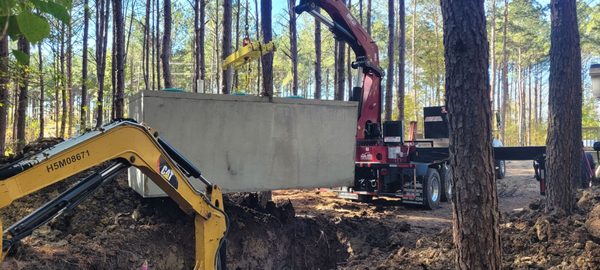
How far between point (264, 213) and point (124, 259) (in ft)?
8.65

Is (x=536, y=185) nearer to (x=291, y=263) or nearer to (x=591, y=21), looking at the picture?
(x=591, y=21)

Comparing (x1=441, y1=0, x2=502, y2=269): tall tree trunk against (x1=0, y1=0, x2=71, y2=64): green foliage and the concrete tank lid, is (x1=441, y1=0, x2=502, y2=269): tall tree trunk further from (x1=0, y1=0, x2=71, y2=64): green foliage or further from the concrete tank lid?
the concrete tank lid

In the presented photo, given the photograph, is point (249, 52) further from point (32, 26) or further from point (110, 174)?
point (32, 26)

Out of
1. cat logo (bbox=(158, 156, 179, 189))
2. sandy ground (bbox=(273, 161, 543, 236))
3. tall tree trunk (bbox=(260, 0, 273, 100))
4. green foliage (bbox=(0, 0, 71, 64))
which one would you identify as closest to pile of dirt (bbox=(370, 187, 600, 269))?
sandy ground (bbox=(273, 161, 543, 236))

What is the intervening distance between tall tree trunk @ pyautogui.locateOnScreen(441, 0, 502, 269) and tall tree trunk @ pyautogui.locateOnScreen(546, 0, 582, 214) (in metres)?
3.59

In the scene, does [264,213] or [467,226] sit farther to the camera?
[264,213]

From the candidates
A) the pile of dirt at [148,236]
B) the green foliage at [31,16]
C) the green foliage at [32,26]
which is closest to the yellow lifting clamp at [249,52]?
the pile of dirt at [148,236]

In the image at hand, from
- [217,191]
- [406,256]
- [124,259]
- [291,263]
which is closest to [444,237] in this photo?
[406,256]

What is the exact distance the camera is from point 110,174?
12.4 feet

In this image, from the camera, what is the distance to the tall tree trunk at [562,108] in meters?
6.54

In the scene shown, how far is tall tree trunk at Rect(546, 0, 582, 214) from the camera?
6.54 metres

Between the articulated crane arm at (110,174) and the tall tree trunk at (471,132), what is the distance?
2.22 metres

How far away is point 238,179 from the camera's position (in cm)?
653

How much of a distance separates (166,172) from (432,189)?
8226mm
